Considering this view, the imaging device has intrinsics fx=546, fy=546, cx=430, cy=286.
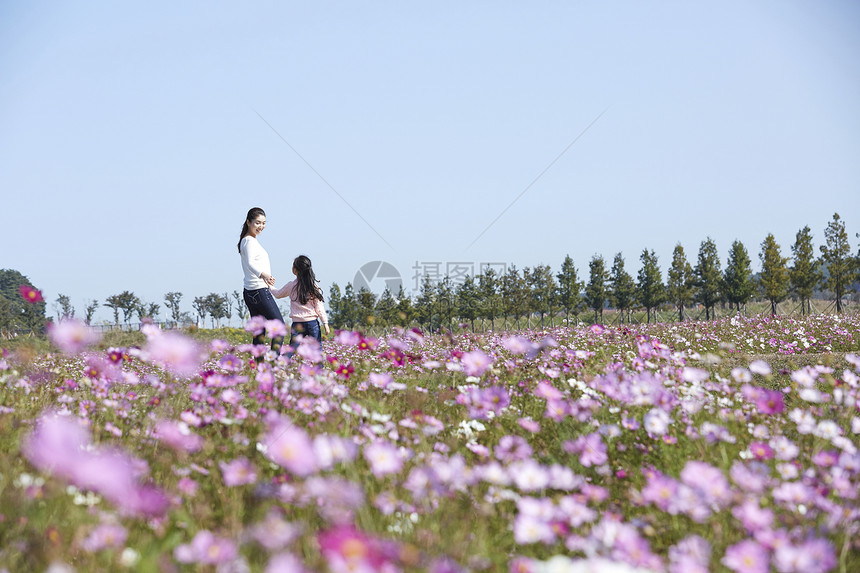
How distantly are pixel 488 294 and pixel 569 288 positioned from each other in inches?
247

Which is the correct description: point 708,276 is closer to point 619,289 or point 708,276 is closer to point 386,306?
point 619,289

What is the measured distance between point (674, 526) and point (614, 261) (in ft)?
143

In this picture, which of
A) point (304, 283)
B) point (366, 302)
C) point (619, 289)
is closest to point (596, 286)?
point (619, 289)

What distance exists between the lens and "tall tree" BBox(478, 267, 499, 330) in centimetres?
3931

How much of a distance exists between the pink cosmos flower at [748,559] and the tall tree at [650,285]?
1654 inches

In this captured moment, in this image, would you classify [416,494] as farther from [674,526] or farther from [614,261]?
→ [614,261]

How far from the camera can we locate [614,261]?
43.5 m

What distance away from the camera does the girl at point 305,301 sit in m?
6.86

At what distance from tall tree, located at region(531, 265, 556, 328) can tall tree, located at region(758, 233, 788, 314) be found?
1414 centimetres

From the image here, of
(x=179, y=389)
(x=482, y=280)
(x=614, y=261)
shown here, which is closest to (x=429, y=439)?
(x=179, y=389)

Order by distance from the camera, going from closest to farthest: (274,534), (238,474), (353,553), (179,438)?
(353,553)
(274,534)
(238,474)
(179,438)

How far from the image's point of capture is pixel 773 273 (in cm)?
3700

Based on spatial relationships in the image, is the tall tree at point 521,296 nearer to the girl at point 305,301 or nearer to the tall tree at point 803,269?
the tall tree at point 803,269

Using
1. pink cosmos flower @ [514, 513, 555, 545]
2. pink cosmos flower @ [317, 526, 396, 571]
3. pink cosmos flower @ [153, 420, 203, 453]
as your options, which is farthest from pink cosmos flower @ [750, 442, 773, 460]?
pink cosmos flower @ [153, 420, 203, 453]
